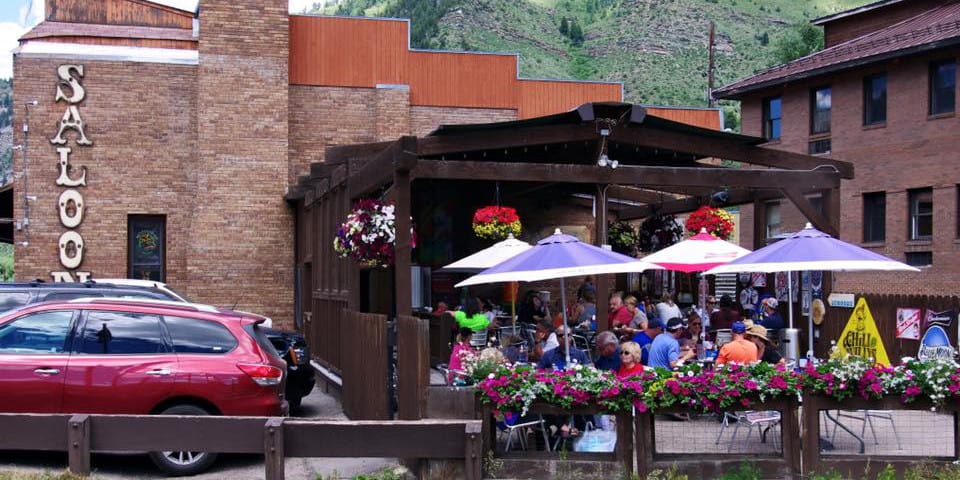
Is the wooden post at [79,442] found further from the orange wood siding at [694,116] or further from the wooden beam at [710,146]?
the orange wood siding at [694,116]

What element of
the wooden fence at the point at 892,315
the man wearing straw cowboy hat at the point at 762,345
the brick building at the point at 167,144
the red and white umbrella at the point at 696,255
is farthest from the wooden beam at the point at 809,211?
the brick building at the point at 167,144

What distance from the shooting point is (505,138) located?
13625 millimetres

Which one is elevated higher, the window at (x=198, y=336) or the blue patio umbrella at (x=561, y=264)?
the blue patio umbrella at (x=561, y=264)

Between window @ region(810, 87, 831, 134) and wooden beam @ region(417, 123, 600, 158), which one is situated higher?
window @ region(810, 87, 831, 134)

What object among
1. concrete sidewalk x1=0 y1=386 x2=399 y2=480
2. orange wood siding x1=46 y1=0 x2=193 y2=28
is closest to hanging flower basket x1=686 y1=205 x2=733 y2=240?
concrete sidewalk x1=0 y1=386 x2=399 y2=480

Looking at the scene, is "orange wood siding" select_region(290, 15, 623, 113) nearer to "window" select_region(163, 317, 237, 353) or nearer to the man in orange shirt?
"window" select_region(163, 317, 237, 353)

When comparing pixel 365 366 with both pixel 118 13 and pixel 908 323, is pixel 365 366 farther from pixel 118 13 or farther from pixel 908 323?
pixel 118 13

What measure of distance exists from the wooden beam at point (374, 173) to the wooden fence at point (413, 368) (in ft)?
6.87

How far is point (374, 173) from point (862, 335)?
8.32 m

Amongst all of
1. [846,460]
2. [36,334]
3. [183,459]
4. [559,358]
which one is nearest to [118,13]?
[36,334]

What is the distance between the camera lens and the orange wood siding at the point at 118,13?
73.5 ft

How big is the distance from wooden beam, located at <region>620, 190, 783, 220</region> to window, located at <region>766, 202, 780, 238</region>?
11.6 metres

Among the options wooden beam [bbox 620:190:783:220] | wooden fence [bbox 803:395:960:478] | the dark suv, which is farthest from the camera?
wooden beam [bbox 620:190:783:220]

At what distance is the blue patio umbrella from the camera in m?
11.0
